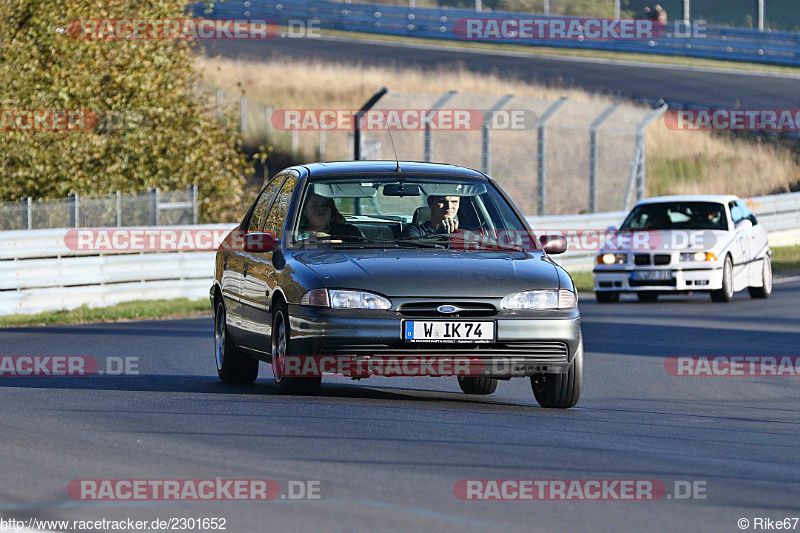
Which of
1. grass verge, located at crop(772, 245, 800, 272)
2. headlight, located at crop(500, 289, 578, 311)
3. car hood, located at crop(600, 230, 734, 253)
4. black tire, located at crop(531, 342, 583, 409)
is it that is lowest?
grass verge, located at crop(772, 245, 800, 272)

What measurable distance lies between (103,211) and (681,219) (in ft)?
29.2

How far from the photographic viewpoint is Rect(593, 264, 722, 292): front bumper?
21.0 m

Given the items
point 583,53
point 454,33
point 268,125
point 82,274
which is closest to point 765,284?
point 82,274

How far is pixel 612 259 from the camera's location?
2161 cm

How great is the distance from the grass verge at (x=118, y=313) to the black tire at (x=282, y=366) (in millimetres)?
9724

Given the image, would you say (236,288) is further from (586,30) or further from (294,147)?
(586,30)

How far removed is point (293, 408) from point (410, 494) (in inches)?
112

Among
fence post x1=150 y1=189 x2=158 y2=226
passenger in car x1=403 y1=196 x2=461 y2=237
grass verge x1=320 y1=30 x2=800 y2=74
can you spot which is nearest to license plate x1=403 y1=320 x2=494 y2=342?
passenger in car x1=403 y1=196 x2=461 y2=237

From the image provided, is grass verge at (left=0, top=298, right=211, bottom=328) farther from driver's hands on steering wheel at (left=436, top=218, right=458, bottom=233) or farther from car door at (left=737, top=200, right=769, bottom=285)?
driver's hands on steering wheel at (left=436, top=218, right=458, bottom=233)

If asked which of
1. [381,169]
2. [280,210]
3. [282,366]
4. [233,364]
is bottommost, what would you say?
[233,364]

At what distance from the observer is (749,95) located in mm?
41375

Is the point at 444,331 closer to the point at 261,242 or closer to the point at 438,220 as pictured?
the point at 438,220

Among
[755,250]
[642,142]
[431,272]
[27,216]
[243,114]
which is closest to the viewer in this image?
[431,272]

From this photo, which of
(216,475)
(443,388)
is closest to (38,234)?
(443,388)
